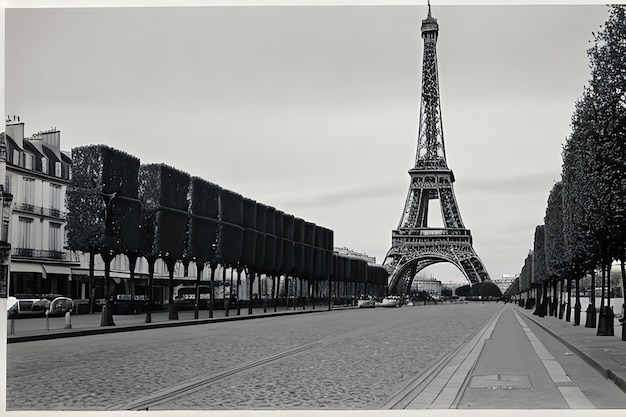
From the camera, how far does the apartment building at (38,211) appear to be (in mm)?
25736

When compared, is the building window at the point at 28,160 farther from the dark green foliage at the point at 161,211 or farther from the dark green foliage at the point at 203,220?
the dark green foliage at the point at 203,220

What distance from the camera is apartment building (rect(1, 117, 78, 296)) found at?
2574cm

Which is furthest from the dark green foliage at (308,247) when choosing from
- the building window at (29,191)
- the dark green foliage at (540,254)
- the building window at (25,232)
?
the building window at (29,191)

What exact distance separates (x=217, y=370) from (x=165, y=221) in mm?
22480

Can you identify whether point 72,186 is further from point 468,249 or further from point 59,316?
point 468,249

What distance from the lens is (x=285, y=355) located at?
1658 cm

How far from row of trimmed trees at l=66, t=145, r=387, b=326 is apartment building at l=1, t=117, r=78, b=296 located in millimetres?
1261

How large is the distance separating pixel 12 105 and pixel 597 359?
451 inches

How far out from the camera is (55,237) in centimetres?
3294

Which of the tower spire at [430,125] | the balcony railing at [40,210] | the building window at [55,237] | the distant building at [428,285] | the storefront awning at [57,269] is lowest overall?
the distant building at [428,285]

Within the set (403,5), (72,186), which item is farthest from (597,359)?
(72,186)

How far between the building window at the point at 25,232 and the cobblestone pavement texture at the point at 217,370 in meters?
7.45

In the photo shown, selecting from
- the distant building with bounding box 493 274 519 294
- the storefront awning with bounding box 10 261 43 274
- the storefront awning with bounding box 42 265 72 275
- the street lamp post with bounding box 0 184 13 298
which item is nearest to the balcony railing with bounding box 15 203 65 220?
the storefront awning with bounding box 10 261 43 274

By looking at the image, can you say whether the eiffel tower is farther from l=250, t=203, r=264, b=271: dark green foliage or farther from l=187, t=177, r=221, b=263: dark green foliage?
l=187, t=177, r=221, b=263: dark green foliage
